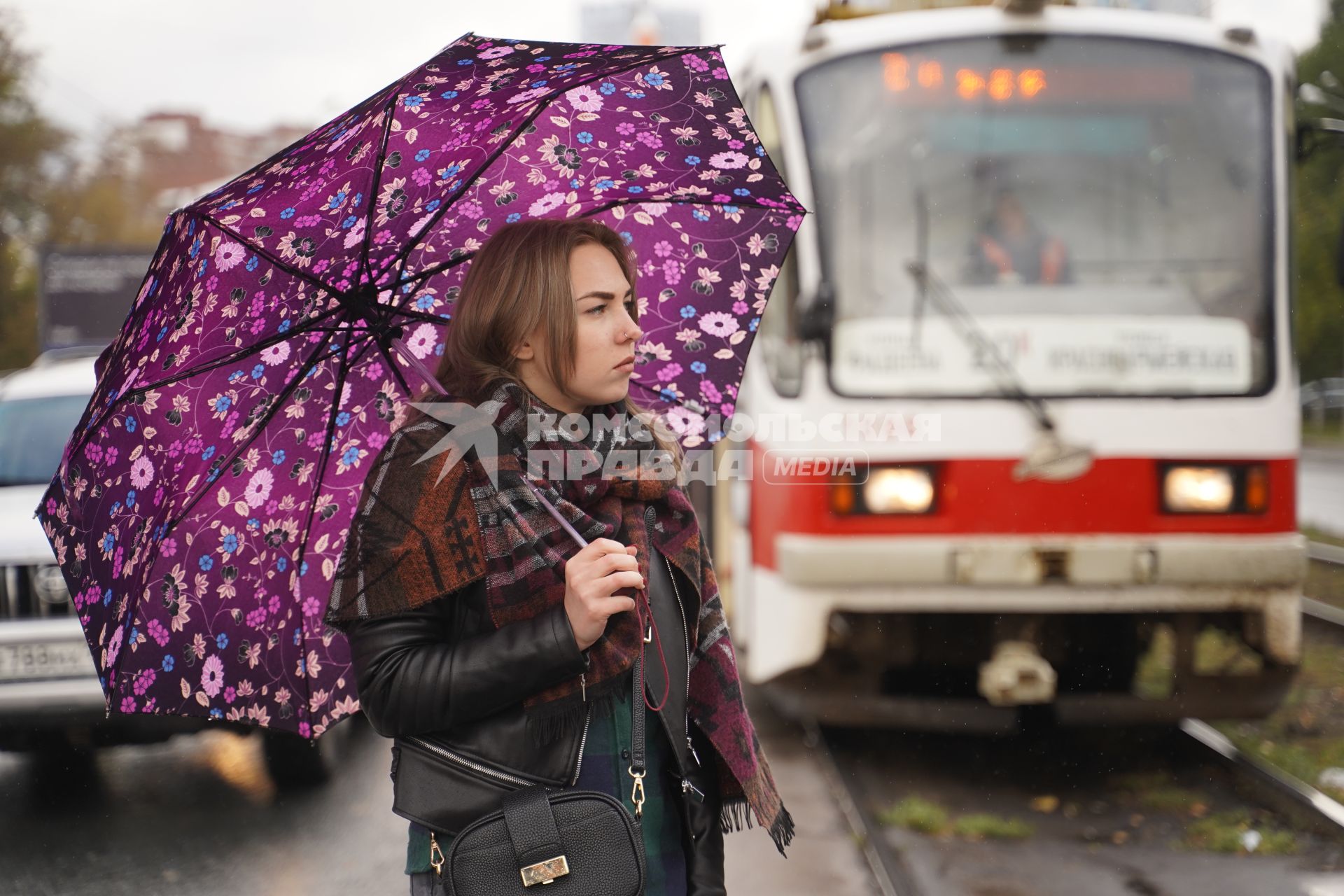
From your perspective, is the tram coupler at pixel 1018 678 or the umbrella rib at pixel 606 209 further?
the tram coupler at pixel 1018 678

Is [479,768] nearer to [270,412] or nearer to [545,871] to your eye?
[545,871]

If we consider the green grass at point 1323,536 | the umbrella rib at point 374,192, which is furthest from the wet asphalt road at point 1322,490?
the umbrella rib at point 374,192

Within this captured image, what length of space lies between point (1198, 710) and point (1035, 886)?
123 cm

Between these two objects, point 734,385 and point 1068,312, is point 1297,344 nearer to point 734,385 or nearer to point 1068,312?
point 1068,312

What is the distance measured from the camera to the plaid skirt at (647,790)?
1809 millimetres

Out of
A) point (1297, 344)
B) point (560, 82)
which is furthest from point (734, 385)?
point (1297, 344)

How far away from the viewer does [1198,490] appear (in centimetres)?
470

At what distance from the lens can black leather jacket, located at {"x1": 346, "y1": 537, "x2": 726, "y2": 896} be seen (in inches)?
67.0

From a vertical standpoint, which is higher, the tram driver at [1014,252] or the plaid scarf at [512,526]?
the tram driver at [1014,252]

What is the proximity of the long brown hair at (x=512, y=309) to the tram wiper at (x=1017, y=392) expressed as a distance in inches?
126

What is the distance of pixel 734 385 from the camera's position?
265cm

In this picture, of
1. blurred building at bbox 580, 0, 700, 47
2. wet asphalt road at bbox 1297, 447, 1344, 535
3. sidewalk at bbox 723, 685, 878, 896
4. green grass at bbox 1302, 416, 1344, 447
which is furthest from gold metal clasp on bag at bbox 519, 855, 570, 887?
green grass at bbox 1302, 416, 1344, 447

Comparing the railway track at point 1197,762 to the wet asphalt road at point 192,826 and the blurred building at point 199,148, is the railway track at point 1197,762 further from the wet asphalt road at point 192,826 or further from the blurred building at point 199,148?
the blurred building at point 199,148

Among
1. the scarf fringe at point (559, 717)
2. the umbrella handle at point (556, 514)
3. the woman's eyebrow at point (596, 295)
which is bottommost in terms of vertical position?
the scarf fringe at point (559, 717)
